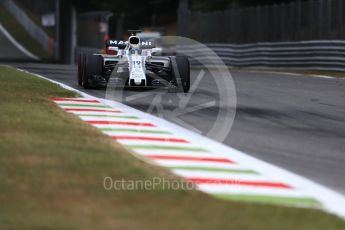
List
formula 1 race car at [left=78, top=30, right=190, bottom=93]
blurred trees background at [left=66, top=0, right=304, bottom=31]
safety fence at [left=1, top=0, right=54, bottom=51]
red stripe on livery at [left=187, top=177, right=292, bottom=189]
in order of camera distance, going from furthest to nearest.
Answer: blurred trees background at [left=66, top=0, right=304, bottom=31]
safety fence at [left=1, top=0, right=54, bottom=51]
formula 1 race car at [left=78, top=30, right=190, bottom=93]
red stripe on livery at [left=187, top=177, right=292, bottom=189]

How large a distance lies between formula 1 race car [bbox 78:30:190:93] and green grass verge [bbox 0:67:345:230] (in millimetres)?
7022

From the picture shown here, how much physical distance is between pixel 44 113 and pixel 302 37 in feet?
74.5

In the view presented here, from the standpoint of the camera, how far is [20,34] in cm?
7038

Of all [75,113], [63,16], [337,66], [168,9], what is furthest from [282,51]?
[168,9]

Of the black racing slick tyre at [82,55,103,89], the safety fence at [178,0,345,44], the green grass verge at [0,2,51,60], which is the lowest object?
the green grass verge at [0,2,51,60]

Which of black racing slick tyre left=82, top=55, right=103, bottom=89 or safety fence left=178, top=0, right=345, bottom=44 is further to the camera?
safety fence left=178, top=0, right=345, bottom=44

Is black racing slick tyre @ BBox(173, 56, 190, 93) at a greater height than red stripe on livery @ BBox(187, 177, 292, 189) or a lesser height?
greater

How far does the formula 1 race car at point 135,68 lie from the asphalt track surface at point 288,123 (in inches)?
13.0

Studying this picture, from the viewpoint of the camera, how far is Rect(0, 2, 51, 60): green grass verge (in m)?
63.6

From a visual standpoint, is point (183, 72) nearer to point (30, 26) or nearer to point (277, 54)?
point (277, 54)

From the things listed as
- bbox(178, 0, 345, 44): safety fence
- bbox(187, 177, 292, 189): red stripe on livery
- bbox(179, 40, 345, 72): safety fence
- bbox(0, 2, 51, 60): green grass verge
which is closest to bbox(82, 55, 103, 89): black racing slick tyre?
bbox(187, 177, 292, 189): red stripe on livery

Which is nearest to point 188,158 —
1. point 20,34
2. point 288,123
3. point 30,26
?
point 288,123

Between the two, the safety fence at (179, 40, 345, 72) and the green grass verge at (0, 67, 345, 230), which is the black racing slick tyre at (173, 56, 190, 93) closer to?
the green grass verge at (0, 67, 345, 230)

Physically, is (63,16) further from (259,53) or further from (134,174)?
(134,174)
